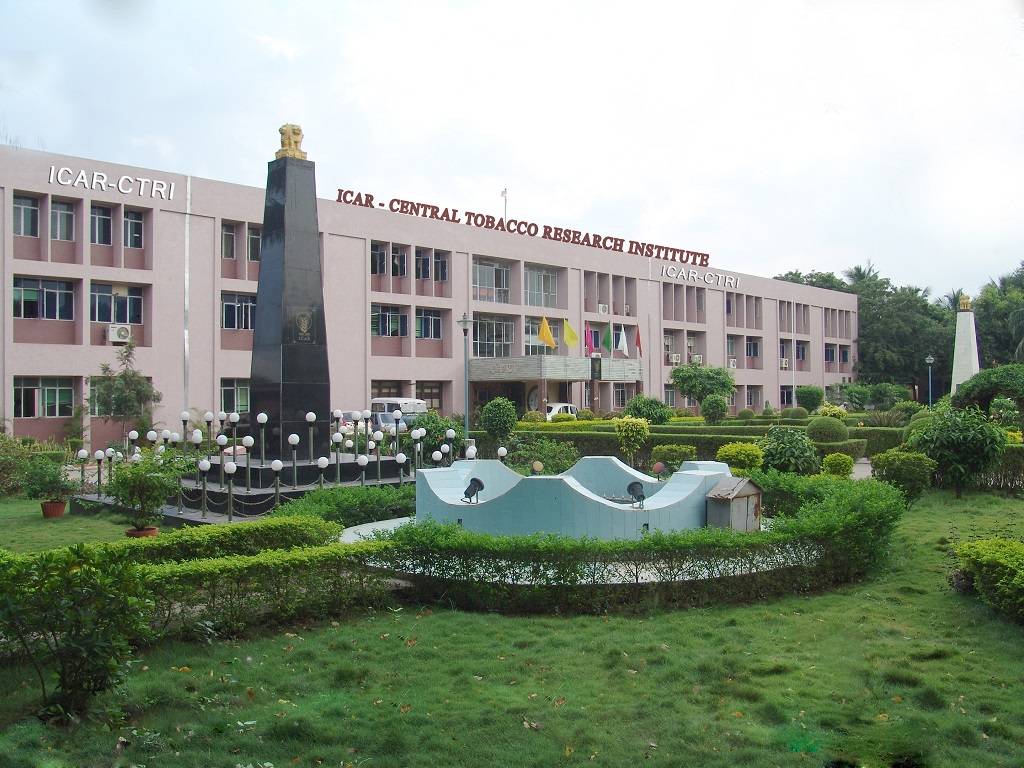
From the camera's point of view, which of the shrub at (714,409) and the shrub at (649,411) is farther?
the shrub at (714,409)

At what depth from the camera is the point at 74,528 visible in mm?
12156

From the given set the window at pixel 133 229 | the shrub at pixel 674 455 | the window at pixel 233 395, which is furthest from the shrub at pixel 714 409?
the window at pixel 133 229

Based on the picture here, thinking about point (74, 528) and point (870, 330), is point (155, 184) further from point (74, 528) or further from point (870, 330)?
point (870, 330)

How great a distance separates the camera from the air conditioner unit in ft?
85.1

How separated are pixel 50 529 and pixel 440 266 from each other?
24192 mm

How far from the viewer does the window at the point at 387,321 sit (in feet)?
108

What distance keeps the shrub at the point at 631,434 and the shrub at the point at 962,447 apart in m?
7.78

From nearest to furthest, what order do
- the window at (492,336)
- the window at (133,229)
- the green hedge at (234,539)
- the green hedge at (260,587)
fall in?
the green hedge at (260,587) < the green hedge at (234,539) < the window at (133,229) < the window at (492,336)

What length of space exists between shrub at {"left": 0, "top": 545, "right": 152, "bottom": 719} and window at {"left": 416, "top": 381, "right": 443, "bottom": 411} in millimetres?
29256

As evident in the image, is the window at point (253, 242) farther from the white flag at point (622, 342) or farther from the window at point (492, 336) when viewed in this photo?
the white flag at point (622, 342)

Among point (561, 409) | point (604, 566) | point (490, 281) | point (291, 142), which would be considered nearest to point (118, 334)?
point (291, 142)

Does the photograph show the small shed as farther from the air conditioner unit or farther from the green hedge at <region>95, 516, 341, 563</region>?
the air conditioner unit

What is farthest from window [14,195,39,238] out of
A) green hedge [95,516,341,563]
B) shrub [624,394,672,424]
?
green hedge [95,516,341,563]

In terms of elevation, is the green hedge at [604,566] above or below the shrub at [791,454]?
below
